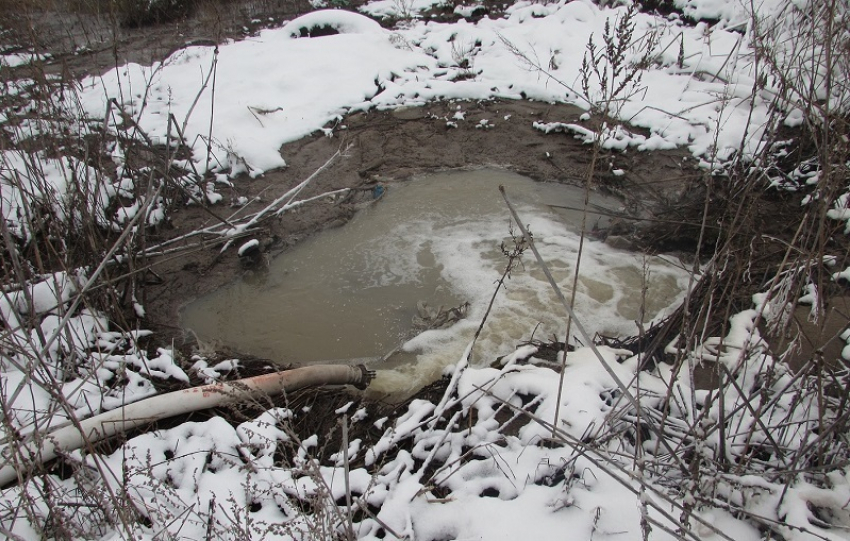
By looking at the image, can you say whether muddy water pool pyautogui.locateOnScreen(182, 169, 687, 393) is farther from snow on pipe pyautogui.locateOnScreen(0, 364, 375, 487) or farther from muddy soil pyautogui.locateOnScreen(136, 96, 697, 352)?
snow on pipe pyautogui.locateOnScreen(0, 364, 375, 487)

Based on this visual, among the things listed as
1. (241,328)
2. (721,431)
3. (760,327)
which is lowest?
(241,328)

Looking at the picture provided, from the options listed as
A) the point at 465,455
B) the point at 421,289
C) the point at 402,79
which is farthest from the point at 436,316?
the point at 402,79

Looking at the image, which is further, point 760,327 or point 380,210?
point 380,210

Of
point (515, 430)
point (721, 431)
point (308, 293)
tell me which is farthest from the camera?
point (308, 293)

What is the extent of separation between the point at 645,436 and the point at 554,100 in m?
5.06

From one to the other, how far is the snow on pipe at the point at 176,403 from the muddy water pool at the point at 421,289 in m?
0.39

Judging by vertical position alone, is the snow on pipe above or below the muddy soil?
below

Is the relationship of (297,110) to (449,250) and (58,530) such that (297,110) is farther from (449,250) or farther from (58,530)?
(58,530)

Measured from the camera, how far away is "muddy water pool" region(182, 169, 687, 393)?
11.9 ft

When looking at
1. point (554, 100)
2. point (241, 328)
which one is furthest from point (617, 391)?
point (554, 100)

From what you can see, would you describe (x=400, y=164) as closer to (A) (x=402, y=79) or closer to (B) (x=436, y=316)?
(A) (x=402, y=79)

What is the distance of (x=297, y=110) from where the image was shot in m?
6.14

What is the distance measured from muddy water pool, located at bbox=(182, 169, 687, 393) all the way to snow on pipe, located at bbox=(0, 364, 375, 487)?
390 millimetres

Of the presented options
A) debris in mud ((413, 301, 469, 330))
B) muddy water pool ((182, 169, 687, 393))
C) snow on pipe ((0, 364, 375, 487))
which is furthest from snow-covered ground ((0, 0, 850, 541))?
debris in mud ((413, 301, 469, 330))
